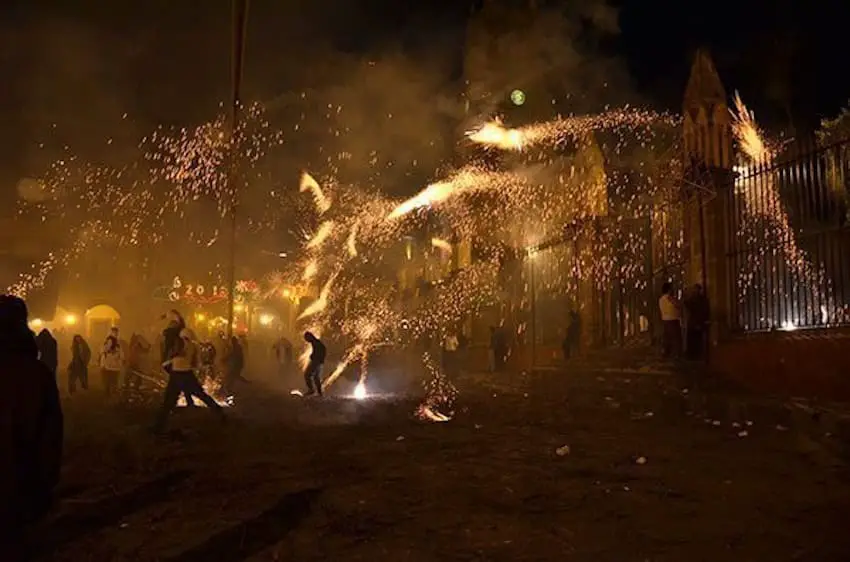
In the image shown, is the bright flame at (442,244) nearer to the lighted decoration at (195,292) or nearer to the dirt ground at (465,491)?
the lighted decoration at (195,292)

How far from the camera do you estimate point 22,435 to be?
10.00 ft

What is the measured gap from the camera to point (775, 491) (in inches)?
241

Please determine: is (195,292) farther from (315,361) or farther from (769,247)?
(769,247)

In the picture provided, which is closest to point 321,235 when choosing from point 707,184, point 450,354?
point 450,354

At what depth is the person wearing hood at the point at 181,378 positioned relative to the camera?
1011 cm

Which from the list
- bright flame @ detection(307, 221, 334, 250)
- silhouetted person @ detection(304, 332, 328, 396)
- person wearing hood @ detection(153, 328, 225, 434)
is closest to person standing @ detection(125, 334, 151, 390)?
silhouetted person @ detection(304, 332, 328, 396)

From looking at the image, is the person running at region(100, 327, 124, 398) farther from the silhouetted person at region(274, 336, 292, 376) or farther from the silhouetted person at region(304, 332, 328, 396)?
the silhouetted person at region(274, 336, 292, 376)

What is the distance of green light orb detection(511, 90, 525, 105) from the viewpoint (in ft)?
88.7

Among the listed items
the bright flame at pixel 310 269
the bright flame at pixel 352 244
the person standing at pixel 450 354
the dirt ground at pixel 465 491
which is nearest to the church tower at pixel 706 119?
the dirt ground at pixel 465 491

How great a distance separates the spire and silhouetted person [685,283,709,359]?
3179 mm

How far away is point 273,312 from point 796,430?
137ft

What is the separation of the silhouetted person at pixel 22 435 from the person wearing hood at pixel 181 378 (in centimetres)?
726

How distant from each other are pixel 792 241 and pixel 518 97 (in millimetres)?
18705

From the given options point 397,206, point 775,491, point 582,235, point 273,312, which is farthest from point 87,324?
point 775,491
